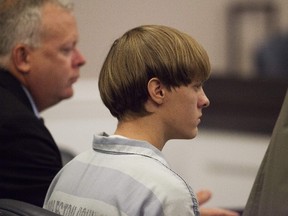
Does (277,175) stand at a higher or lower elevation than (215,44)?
higher

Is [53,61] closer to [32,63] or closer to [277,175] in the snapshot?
[32,63]

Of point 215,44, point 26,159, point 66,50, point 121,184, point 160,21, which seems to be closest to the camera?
point 121,184

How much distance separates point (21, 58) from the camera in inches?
95.1

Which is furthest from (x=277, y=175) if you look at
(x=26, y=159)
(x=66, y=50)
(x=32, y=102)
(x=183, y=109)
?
(x=66, y=50)

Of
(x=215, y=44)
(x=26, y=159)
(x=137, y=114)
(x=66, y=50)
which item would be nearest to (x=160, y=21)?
(x=215, y=44)

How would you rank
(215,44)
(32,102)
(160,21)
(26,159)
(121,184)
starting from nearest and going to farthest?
(121,184), (26,159), (32,102), (160,21), (215,44)

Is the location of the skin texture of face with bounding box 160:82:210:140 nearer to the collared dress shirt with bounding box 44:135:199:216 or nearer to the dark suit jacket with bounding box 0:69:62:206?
the collared dress shirt with bounding box 44:135:199:216

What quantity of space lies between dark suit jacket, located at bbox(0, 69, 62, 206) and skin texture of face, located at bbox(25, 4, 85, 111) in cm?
34

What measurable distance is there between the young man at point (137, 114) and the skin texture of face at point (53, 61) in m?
0.82

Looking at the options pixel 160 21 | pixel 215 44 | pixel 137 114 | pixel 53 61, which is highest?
pixel 137 114

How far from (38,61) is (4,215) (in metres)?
0.99

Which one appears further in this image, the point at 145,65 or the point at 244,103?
the point at 244,103

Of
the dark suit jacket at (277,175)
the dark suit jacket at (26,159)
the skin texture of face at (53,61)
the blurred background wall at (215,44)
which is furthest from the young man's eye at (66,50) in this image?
the blurred background wall at (215,44)

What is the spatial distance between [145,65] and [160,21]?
321 cm
